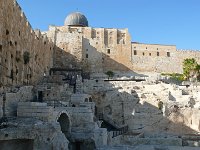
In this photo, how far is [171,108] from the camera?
34.1 metres

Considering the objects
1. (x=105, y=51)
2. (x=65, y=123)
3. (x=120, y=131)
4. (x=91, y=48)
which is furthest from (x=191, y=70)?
(x=65, y=123)

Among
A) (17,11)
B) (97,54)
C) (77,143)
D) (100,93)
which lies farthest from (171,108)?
(97,54)

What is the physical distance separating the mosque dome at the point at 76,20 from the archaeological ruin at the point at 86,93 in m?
0.17

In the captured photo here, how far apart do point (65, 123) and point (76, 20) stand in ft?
128

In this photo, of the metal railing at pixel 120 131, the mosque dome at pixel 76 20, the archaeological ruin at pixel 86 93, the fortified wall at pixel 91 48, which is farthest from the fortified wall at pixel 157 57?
the metal railing at pixel 120 131

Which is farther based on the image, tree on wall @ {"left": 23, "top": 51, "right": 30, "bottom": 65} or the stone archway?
tree on wall @ {"left": 23, "top": 51, "right": 30, "bottom": 65}

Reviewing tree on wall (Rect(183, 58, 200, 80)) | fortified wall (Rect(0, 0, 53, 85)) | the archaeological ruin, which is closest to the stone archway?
the archaeological ruin

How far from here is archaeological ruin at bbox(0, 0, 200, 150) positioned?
2072 cm

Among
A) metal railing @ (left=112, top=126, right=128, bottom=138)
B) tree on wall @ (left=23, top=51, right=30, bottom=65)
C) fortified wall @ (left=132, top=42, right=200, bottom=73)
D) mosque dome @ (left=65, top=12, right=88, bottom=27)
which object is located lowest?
metal railing @ (left=112, top=126, right=128, bottom=138)

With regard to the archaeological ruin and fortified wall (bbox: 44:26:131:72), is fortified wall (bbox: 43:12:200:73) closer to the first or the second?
fortified wall (bbox: 44:26:131:72)

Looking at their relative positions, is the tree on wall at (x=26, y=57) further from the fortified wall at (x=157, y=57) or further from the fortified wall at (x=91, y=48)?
the fortified wall at (x=157, y=57)

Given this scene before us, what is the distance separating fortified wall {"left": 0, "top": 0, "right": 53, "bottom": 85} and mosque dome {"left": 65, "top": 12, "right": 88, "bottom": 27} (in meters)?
20.5

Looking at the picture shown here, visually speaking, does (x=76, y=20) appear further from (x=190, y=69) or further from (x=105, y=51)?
(x=190, y=69)

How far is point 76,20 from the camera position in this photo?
60.2 m
